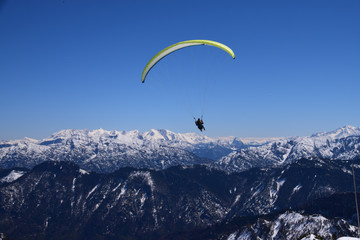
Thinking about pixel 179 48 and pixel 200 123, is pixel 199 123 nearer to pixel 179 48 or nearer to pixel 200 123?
pixel 200 123

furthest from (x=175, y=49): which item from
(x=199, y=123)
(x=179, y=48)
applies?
(x=199, y=123)

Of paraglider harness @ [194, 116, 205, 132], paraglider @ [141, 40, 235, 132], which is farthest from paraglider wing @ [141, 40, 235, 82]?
paraglider harness @ [194, 116, 205, 132]

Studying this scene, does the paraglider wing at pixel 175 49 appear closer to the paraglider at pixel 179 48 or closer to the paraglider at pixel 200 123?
the paraglider at pixel 179 48

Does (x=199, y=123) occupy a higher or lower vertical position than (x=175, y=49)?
lower

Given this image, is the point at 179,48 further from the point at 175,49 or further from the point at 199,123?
the point at 199,123

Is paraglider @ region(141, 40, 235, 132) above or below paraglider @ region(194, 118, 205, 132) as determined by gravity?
above

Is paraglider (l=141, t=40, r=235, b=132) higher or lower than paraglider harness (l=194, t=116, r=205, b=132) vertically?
higher

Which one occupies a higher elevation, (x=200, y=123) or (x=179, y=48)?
(x=179, y=48)

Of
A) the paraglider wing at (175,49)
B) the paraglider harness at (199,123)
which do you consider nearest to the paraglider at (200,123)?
the paraglider harness at (199,123)

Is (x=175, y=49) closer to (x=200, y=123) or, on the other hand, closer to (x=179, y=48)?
(x=179, y=48)

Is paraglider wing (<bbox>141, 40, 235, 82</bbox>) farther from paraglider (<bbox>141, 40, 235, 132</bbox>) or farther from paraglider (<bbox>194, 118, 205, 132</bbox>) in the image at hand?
paraglider (<bbox>194, 118, 205, 132</bbox>)

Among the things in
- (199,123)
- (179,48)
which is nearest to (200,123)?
(199,123)

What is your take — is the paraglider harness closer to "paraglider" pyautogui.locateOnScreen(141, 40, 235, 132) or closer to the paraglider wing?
"paraglider" pyautogui.locateOnScreen(141, 40, 235, 132)
